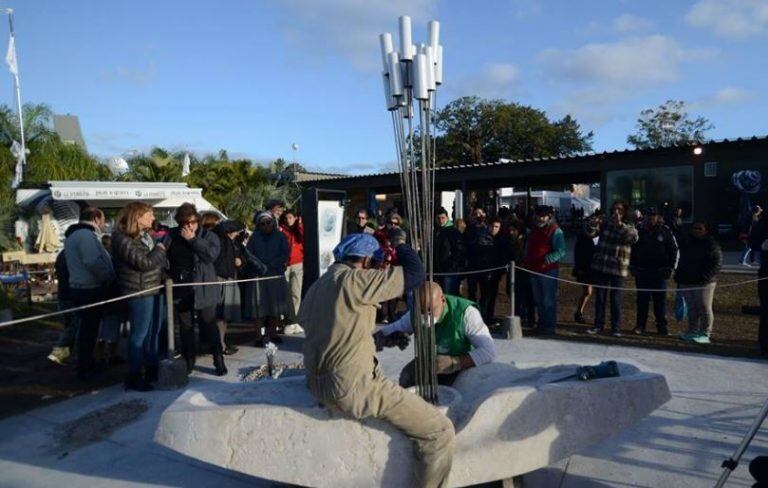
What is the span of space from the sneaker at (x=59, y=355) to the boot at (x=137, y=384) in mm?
1710

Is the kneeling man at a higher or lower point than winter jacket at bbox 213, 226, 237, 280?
lower

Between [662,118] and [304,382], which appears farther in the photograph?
[662,118]

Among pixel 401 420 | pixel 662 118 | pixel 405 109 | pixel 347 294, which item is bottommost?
pixel 401 420

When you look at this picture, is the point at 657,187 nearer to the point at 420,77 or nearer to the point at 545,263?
the point at 545,263

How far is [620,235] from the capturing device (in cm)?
779

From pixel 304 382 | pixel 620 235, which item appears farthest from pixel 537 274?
pixel 304 382

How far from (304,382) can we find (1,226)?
11785 mm

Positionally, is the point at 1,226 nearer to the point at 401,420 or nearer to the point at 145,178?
the point at 145,178

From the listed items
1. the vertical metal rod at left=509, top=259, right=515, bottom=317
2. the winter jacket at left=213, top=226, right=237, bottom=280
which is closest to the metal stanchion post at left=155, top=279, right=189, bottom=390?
the winter jacket at left=213, top=226, right=237, bottom=280

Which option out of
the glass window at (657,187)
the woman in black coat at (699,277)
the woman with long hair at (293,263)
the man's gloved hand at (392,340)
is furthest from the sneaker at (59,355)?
the glass window at (657,187)

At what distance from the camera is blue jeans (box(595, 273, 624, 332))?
7824 mm

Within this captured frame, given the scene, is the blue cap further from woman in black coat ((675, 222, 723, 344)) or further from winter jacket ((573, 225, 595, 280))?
winter jacket ((573, 225, 595, 280))

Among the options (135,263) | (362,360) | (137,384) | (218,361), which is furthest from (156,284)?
(362,360)

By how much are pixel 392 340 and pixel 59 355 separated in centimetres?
479
